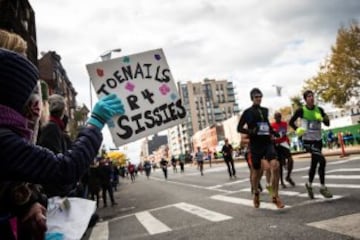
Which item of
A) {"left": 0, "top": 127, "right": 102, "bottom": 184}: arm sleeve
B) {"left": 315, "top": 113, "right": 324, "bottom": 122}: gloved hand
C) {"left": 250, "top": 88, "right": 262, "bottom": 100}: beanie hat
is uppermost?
{"left": 250, "top": 88, "right": 262, "bottom": 100}: beanie hat

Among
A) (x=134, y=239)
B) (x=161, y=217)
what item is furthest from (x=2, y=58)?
(x=161, y=217)

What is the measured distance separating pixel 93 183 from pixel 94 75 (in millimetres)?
11166

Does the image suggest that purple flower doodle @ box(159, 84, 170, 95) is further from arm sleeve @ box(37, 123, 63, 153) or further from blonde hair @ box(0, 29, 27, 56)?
blonde hair @ box(0, 29, 27, 56)

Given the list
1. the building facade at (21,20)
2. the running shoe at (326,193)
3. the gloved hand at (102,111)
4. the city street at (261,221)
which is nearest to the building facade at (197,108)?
the building facade at (21,20)

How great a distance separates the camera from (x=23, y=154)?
1.58m

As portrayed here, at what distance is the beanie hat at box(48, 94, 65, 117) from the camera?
12.1 feet

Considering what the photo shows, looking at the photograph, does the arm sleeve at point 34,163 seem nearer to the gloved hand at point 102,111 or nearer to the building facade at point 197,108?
the gloved hand at point 102,111

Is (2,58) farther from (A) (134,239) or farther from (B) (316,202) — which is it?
(B) (316,202)

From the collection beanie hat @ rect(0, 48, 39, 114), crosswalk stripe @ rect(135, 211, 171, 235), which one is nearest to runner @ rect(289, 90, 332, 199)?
crosswalk stripe @ rect(135, 211, 171, 235)

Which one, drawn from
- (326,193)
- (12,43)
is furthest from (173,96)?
(326,193)

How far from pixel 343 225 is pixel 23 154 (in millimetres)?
4059

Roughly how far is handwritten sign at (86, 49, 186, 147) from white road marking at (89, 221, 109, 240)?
11.6ft

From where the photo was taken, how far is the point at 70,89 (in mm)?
67688

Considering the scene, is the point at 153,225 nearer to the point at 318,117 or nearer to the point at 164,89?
the point at 318,117
